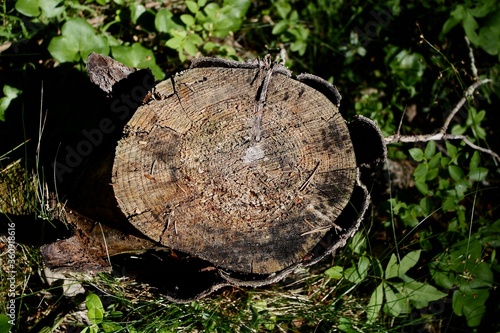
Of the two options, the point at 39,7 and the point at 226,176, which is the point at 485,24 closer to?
the point at 226,176

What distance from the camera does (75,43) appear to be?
228cm

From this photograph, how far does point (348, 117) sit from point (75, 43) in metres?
1.55

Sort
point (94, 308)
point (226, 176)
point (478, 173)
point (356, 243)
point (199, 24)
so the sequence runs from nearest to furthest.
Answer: point (226, 176)
point (94, 308)
point (356, 243)
point (478, 173)
point (199, 24)

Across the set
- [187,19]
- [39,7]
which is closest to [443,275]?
[187,19]

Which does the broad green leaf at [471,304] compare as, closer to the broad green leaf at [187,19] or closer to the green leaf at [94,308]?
the green leaf at [94,308]

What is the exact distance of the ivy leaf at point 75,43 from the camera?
224cm

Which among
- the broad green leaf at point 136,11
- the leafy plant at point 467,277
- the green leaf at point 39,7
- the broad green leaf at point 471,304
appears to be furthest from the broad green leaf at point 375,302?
the green leaf at point 39,7

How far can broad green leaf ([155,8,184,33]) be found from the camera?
2.50m

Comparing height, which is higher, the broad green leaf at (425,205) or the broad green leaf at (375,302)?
the broad green leaf at (425,205)

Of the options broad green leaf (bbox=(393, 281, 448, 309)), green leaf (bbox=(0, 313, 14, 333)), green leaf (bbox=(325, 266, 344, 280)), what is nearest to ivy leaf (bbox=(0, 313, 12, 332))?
green leaf (bbox=(0, 313, 14, 333))

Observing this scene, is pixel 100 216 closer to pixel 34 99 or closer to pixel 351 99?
pixel 34 99

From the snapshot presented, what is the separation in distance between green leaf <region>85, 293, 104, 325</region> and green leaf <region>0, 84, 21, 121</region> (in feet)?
3.21

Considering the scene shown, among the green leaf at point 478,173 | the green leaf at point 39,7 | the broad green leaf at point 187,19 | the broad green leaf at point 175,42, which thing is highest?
the green leaf at point 39,7

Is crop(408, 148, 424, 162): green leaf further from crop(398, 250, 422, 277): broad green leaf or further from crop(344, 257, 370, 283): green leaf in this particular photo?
crop(344, 257, 370, 283): green leaf
